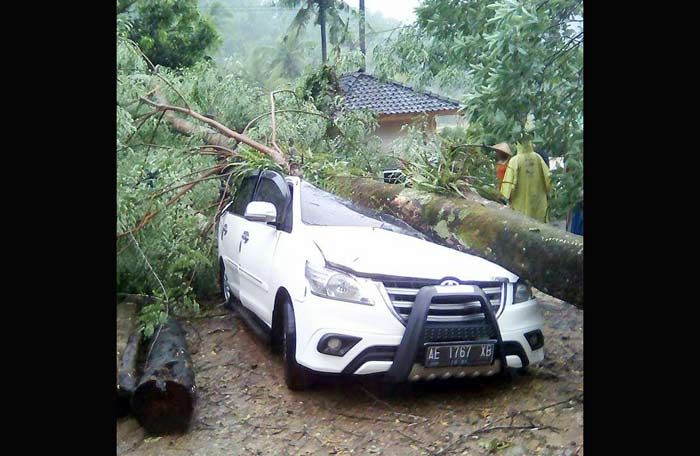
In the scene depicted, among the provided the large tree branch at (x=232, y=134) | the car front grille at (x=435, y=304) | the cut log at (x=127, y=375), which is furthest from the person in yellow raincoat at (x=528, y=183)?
the cut log at (x=127, y=375)

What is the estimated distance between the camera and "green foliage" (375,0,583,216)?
2809 millimetres

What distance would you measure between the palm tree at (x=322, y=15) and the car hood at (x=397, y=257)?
0.81 metres

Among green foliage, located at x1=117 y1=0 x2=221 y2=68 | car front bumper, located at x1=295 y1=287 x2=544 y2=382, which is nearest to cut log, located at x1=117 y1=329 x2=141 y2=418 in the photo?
car front bumper, located at x1=295 y1=287 x2=544 y2=382

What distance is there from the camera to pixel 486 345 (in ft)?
8.50

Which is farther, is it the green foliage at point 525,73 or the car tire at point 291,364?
the green foliage at point 525,73

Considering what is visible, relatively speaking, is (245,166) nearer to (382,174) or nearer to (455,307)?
(382,174)

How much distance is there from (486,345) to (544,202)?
64cm

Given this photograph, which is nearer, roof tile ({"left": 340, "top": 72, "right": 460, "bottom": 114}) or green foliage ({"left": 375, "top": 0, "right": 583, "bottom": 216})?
green foliage ({"left": 375, "top": 0, "right": 583, "bottom": 216})

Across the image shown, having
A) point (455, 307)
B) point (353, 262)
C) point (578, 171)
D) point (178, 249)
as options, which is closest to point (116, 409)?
point (178, 249)

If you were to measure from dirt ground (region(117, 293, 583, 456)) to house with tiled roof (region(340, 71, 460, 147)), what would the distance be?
849 mm

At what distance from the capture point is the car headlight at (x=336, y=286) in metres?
2.57

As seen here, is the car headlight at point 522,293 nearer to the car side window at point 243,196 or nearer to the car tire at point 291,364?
the car tire at point 291,364

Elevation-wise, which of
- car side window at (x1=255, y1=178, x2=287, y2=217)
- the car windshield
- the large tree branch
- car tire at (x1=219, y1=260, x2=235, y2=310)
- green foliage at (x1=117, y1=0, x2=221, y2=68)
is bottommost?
car tire at (x1=219, y1=260, x2=235, y2=310)

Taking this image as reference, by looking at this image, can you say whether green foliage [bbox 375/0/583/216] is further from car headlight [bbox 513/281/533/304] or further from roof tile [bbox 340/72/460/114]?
car headlight [bbox 513/281/533/304]
